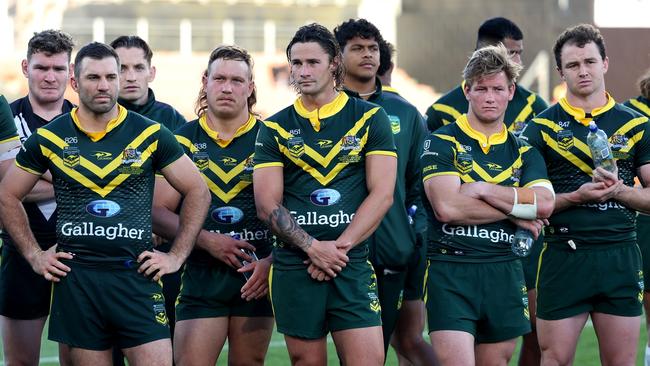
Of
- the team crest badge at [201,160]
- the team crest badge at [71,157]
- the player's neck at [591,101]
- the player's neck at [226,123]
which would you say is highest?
the player's neck at [591,101]

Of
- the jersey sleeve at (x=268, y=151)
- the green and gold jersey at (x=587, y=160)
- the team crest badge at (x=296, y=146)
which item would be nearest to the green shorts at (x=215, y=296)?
the jersey sleeve at (x=268, y=151)

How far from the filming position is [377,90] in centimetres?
667

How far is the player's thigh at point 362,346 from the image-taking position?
5.44 metres

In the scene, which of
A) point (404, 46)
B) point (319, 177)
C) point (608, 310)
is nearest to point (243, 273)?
point (319, 177)

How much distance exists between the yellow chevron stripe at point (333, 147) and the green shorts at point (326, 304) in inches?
20.7

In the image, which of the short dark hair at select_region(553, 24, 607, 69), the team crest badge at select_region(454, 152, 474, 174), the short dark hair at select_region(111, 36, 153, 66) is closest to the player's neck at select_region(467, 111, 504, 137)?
the team crest badge at select_region(454, 152, 474, 174)

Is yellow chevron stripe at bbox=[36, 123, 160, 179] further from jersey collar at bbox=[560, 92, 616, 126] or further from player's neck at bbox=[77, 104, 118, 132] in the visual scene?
jersey collar at bbox=[560, 92, 616, 126]

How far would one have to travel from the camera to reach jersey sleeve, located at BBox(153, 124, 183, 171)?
5445 millimetres

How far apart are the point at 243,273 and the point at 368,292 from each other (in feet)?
2.53

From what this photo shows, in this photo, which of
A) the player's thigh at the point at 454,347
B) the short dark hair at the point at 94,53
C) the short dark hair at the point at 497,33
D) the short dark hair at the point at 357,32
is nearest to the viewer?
the short dark hair at the point at 94,53

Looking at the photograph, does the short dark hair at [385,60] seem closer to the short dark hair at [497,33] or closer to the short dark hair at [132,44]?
the short dark hair at [497,33]

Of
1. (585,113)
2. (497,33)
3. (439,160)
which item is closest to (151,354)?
(439,160)

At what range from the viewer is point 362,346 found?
545 centimetres

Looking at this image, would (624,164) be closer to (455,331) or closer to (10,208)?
(455,331)
